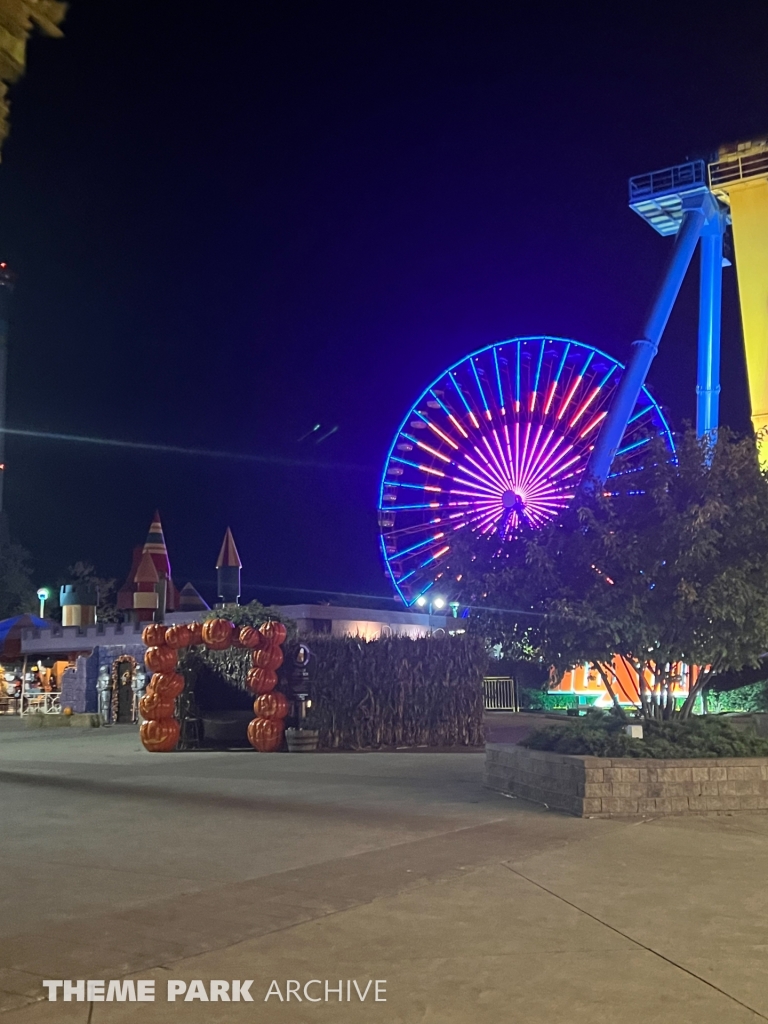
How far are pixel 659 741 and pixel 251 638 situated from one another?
9.40m

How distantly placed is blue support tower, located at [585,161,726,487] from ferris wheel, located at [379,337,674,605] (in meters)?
1.36

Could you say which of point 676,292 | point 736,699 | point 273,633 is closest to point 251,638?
point 273,633

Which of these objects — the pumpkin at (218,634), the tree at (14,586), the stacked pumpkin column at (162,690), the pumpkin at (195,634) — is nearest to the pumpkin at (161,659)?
the stacked pumpkin column at (162,690)

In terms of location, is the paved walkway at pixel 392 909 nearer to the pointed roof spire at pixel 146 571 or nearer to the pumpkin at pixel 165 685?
the pumpkin at pixel 165 685

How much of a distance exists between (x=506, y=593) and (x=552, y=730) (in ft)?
4.81

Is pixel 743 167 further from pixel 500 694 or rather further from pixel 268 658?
pixel 268 658

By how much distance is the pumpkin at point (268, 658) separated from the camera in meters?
17.3

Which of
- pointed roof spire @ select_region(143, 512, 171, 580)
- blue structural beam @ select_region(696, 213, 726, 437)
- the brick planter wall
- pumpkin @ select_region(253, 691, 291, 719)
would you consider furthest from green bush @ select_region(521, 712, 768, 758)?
pointed roof spire @ select_region(143, 512, 171, 580)

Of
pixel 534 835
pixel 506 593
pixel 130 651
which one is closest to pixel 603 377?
pixel 130 651

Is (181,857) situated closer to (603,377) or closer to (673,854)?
(673,854)

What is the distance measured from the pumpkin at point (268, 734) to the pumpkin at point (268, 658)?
89 cm

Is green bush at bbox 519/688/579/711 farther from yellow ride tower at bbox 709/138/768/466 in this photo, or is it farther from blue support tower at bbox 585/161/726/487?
yellow ride tower at bbox 709/138/768/466

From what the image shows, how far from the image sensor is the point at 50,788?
1203 cm

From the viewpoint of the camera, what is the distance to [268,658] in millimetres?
17344
